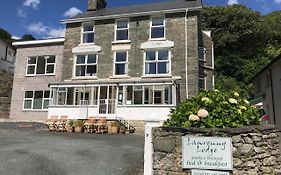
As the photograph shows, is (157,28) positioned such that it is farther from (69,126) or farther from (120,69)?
(69,126)

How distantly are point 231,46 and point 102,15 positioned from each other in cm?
2206

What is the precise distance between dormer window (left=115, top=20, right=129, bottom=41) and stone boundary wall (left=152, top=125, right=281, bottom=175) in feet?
72.0

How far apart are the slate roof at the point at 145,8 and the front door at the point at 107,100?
7.65 metres

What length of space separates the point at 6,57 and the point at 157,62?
32386 mm

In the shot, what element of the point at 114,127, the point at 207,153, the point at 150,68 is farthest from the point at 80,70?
the point at 207,153

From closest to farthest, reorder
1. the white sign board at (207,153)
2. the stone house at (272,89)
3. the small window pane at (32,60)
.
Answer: the white sign board at (207,153)
the stone house at (272,89)
the small window pane at (32,60)

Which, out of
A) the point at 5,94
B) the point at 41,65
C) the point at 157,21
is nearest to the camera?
the point at 157,21

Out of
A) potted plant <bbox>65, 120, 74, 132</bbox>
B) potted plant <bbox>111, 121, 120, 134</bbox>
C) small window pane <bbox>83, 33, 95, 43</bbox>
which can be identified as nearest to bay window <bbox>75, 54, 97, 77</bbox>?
small window pane <bbox>83, 33, 95, 43</bbox>

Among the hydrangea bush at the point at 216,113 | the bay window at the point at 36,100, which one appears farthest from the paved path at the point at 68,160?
the bay window at the point at 36,100

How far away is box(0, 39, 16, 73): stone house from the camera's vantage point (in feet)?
146

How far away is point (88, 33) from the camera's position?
29359 mm

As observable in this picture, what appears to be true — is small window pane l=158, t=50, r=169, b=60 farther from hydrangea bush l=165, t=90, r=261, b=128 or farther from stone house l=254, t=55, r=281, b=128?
hydrangea bush l=165, t=90, r=261, b=128

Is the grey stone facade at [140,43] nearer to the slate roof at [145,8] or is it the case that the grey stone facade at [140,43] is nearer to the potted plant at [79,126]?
the slate roof at [145,8]

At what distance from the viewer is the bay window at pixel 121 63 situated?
27.3m
